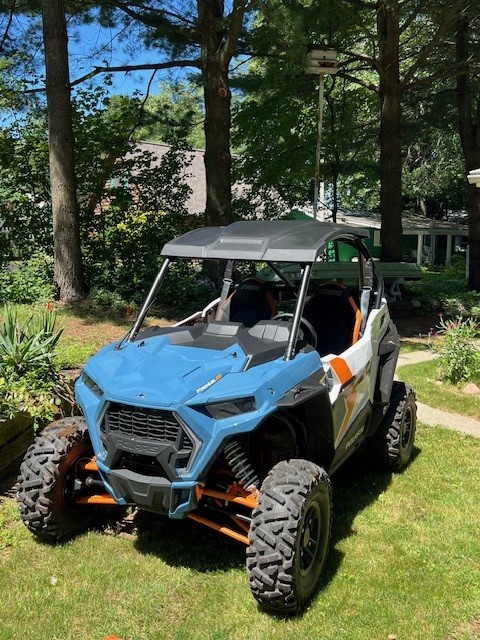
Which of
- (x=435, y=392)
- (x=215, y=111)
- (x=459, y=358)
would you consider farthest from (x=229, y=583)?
(x=215, y=111)

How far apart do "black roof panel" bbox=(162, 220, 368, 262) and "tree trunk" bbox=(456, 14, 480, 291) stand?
11.3 metres

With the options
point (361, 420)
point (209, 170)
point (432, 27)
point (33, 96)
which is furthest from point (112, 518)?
point (432, 27)

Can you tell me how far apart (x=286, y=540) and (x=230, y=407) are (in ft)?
2.26

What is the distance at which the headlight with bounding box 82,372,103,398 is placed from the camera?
10.8 ft

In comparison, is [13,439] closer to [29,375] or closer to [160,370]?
[29,375]

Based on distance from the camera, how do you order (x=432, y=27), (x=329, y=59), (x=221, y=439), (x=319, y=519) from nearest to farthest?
(x=221, y=439) → (x=319, y=519) → (x=329, y=59) → (x=432, y=27)

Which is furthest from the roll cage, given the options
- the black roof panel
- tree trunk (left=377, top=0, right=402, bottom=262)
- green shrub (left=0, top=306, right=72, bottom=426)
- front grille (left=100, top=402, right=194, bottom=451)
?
tree trunk (left=377, top=0, right=402, bottom=262)

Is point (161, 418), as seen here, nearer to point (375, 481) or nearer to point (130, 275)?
point (375, 481)

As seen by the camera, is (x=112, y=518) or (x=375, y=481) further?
(x=375, y=481)

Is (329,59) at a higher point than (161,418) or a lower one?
higher

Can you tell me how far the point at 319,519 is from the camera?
3322mm

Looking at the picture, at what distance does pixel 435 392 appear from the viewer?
716 cm

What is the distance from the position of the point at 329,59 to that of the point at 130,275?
16.8ft

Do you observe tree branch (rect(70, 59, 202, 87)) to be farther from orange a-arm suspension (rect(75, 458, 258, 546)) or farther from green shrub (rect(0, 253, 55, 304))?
orange a-arm suspension (rect(75, 458, 258, 546))
